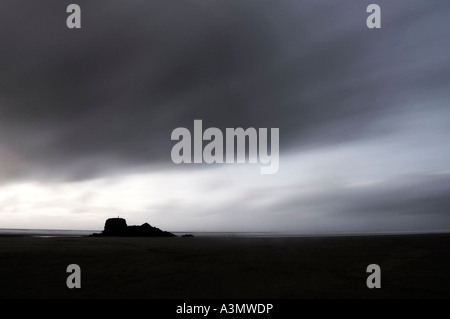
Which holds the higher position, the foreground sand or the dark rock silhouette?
the foreground sand

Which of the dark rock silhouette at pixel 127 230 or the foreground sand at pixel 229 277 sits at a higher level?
the foreground sand at pixel 229 277

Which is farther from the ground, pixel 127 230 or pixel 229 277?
pixel 229 277

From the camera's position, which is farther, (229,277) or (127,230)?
(127,230)

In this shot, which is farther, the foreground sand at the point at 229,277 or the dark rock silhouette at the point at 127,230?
the dark rock silhouette at the point at 127,230

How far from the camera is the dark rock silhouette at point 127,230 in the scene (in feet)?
211

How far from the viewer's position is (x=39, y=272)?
48.4 feet

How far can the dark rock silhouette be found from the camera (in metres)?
64.2

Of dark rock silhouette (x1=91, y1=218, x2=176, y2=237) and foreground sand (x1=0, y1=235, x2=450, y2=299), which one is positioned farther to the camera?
dark rock silhouette (x1=91, y1=218, x2=176, y2=237)

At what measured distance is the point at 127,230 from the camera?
6562 centimetres

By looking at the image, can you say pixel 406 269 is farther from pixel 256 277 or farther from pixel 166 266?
pixel 166 266
